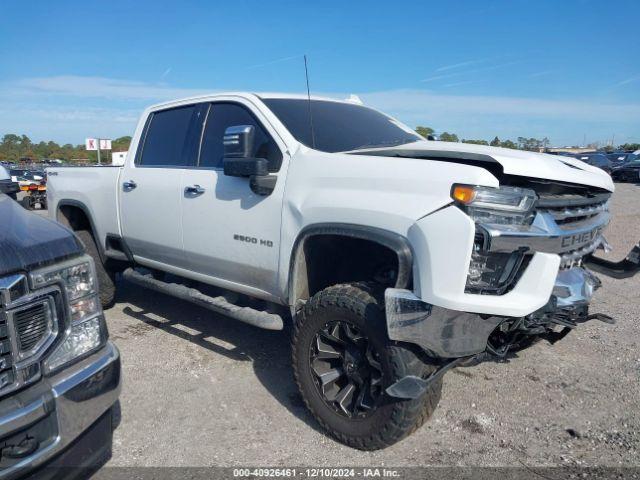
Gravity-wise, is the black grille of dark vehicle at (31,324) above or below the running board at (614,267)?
above

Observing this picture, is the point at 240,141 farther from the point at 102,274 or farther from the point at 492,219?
the point at 102,274

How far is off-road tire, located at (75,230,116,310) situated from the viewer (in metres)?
5.44

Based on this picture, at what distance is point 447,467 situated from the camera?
292 cm

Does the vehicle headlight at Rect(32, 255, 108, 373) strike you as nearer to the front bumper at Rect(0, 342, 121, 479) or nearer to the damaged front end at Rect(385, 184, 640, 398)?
the front bumper at Rect(0, 342, 121, 479)

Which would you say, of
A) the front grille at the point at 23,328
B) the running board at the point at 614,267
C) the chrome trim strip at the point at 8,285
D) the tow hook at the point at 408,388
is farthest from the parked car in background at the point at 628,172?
the chrome trim strip at the point at 8,285

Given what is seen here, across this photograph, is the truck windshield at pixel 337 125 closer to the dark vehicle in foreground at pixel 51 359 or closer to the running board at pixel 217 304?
the running board at pixel 217 304

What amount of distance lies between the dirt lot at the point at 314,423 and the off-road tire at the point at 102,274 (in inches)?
23.5

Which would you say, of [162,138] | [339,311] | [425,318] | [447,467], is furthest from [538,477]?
[162,138]

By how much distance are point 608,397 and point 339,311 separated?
2.11 m

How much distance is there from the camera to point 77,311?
2.25 meters

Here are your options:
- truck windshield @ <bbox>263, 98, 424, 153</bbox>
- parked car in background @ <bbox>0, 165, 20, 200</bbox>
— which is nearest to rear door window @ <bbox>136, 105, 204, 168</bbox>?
truck windshield @ <bbox>263, 98, 424, 153</bbox>

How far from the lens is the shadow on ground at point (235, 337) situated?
12.6 ft

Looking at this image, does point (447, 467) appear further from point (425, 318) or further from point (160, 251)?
point (160, 251)

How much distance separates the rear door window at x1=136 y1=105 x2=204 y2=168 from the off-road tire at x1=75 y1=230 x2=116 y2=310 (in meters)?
1.17
